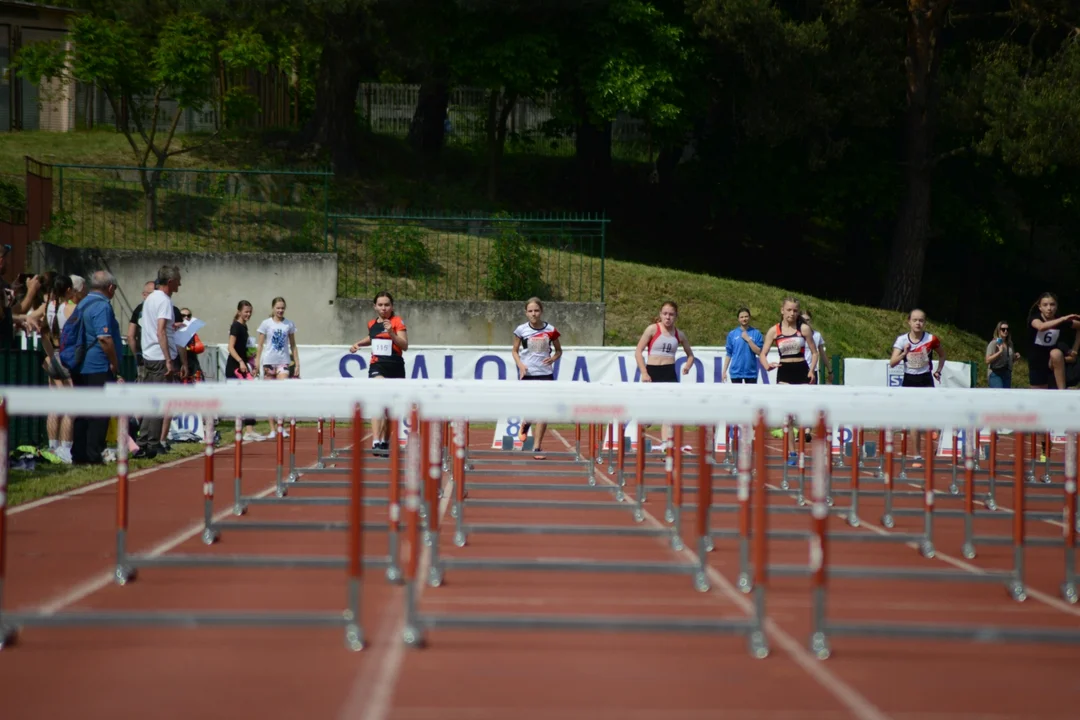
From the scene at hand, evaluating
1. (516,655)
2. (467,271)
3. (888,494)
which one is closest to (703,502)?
(516,655)

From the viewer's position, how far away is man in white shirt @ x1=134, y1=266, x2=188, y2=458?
1449 centimetres

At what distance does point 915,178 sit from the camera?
35344mm

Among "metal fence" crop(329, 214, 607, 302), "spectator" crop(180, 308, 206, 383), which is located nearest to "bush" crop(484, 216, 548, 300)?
"metal fence" crop(329, 214, 607, 302)

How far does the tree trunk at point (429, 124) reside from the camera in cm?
4181

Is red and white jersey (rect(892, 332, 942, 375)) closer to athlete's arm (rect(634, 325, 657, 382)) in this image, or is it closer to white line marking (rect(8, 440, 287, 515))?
athlete's arm (rect(634, 325, 657, 382))

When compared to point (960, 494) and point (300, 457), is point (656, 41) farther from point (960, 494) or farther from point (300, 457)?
point (960, 494)

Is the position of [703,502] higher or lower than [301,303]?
lower

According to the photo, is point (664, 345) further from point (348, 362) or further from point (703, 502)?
point (348, 362)

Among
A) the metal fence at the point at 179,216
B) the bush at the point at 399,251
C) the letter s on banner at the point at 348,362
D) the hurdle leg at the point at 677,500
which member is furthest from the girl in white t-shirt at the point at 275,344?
the hurdle leg at the point at 677,500

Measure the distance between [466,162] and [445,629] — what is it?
3624 centimetres

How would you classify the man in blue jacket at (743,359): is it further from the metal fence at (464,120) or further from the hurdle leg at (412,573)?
the metal fence at (464,120)

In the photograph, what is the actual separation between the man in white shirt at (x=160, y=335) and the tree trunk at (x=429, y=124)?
1068 inches

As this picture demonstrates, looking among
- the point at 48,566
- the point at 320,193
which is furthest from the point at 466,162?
the point at 48,566

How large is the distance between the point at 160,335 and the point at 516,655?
9.55m
